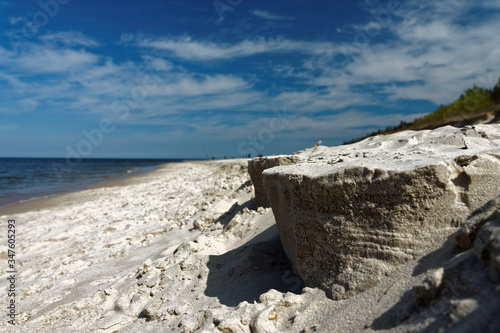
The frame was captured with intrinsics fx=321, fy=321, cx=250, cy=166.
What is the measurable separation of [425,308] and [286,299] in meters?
1.00

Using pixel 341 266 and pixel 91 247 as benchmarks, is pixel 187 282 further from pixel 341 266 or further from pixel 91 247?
pixel 91 247

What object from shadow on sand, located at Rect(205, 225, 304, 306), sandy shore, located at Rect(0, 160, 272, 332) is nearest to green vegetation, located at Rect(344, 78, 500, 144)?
sandy shore, located at Rect(0, 160, 272, 332)

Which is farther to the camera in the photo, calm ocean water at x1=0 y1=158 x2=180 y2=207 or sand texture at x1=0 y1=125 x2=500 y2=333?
calm ocean water at x1=0 y1=158 x2=180 y2=207

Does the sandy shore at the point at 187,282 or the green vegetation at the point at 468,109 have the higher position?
the green vegetation at the point at 468,109

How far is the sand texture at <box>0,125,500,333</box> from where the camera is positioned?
1718mm

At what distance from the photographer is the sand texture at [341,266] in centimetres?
172

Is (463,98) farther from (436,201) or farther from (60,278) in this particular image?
(60,278)

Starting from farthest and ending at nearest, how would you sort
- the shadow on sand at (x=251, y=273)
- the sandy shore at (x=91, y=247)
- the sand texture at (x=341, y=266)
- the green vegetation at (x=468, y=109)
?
the green vegetation at (x=468, y=109), the sandy shore at (x=91, y=247), the shadow on sand at (x=251, y=273), the sand texture at (x=341, y=266)

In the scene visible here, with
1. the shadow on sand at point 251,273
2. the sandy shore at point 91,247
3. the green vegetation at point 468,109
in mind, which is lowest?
the sandy shore at point 91,247

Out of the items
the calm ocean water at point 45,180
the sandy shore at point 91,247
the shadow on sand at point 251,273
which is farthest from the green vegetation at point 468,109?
the calm ocean water at point 45,180

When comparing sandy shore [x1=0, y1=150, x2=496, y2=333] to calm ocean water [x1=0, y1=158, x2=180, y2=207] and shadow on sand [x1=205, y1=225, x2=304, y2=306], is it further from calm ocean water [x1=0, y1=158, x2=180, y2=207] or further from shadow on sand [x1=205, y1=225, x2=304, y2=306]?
calm ocean water [x1=0, y1=158, x2=180, y2=207]

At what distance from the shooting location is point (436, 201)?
2186mm

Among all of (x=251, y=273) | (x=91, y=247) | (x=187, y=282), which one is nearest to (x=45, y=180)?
(x=91, y=247)

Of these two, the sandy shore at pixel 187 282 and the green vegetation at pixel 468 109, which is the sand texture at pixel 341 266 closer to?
the sandy shore at pixel 187 282
